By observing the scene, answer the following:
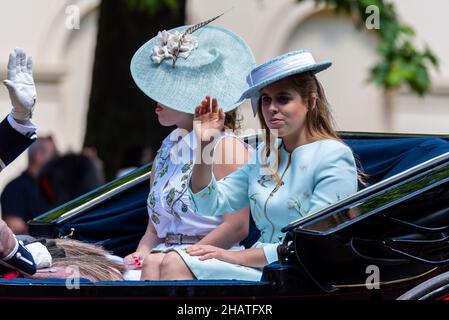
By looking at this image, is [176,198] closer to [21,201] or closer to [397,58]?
[21,201]

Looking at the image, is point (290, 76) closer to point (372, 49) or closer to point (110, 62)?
point (110, 62)

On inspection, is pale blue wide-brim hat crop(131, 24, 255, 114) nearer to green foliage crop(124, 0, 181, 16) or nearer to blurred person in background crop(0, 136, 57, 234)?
blurred person in background crop(0, 136, 57, 234)

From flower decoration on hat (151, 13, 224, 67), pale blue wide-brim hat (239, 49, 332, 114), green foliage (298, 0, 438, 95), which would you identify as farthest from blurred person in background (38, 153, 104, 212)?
pale blue wide-brim hat (239, 49, 332, 114)

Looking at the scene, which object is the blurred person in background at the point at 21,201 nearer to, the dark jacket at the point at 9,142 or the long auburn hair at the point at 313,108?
the dark jacket at the point at 9,142

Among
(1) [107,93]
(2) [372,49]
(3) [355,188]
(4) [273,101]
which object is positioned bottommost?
(3) [355,188]

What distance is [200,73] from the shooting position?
5.02 m

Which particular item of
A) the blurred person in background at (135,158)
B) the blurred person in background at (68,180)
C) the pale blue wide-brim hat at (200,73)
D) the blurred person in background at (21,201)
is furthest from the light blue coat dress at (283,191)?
the blurred person in background at (135,158)

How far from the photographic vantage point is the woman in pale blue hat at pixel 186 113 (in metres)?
4.85

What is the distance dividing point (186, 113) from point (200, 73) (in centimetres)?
17

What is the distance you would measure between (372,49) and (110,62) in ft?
12.7

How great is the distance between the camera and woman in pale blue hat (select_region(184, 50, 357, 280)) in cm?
443

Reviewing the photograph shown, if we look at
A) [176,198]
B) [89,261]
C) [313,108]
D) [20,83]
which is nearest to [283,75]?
[313,108]

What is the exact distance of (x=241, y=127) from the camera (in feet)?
16.9

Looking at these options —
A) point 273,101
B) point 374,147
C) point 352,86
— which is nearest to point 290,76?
point 273,101
